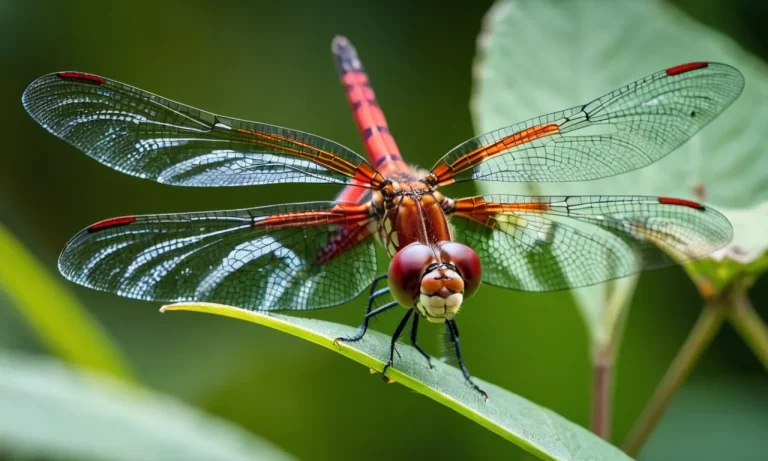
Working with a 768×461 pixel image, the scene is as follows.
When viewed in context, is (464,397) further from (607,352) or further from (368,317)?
(607,352)

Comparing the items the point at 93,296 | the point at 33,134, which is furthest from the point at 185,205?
the point at 33,134

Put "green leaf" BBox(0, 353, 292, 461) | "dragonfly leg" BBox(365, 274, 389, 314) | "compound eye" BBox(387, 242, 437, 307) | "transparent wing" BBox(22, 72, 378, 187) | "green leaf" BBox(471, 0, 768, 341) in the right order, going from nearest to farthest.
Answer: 1. "green leaf" BBox(0, 353, 292, 461)
2. "compound eye" BBox(387, 242, 437, 307)
3. "transparent wing" BBox(22, 72, 378, 187)
4. "dragonfly leg" BBox(365, 274, 389, 314)
5. "green leaf" BBox(471, 0, 768, 341)

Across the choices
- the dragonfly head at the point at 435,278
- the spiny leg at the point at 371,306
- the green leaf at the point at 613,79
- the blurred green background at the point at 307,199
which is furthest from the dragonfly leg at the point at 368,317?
the blurred green background at the point at 307,199

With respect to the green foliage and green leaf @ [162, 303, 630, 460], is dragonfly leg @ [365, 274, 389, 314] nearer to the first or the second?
green leaf @ [162, 303, 630, 460]

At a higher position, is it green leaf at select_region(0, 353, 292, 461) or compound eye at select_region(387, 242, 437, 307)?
compound eye at select_region(387, 242, 437, 307)

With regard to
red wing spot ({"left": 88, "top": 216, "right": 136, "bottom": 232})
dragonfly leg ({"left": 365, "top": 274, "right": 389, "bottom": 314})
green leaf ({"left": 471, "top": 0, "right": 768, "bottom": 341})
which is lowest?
red wing spot ({"left": 88, "top": 216, "right": 136, "bottom": 232})

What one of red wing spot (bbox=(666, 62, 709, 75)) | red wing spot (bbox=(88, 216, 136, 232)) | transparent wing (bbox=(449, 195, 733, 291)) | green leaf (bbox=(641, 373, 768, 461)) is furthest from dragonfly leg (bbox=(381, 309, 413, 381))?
green leaf (bbox=(641, 373, 768, 461))
